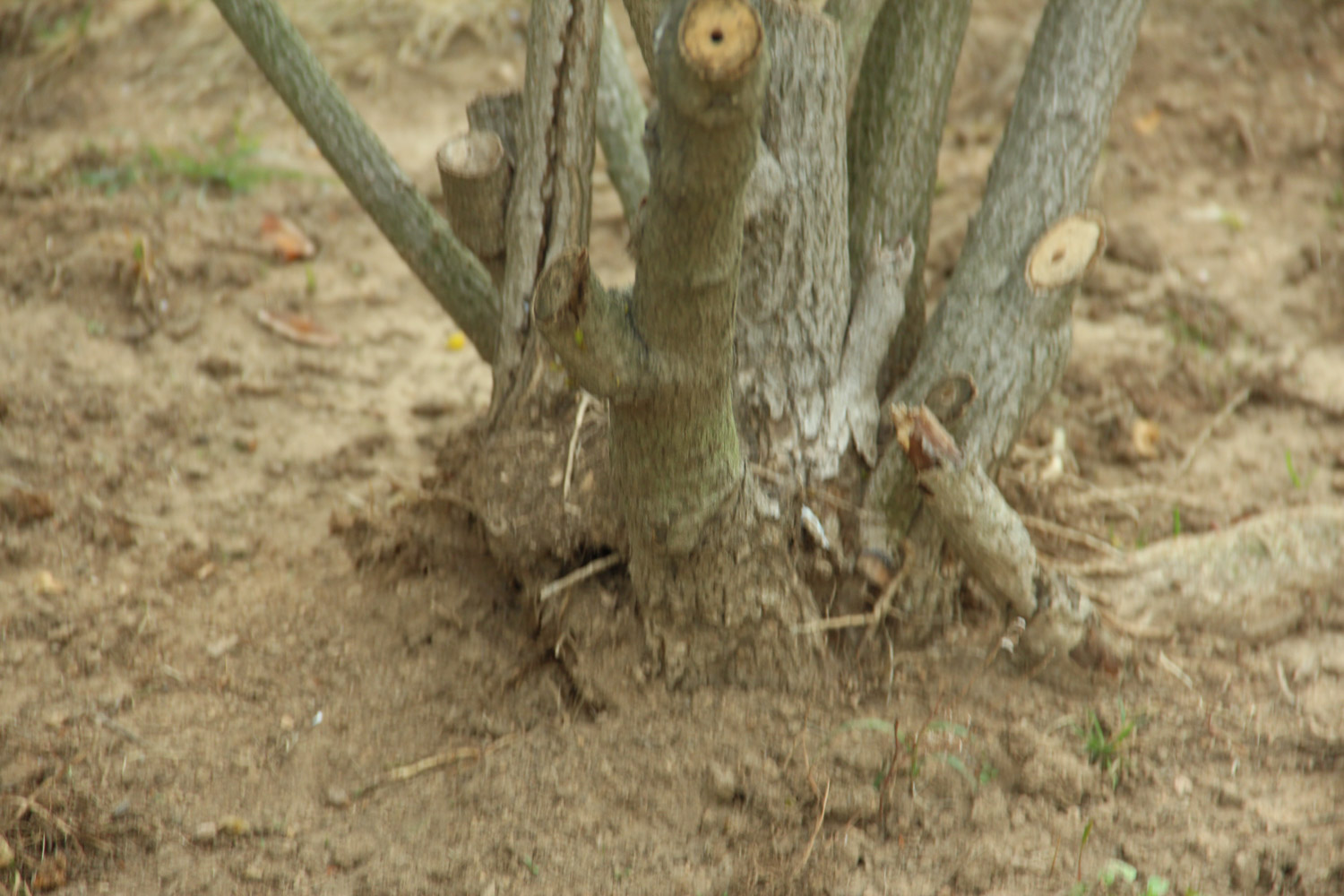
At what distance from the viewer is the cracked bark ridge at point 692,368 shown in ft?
4.19

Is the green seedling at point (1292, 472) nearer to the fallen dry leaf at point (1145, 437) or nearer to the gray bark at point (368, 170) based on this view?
the fallen dry leaf at point (1145, 437)

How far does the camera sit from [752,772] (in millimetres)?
1981

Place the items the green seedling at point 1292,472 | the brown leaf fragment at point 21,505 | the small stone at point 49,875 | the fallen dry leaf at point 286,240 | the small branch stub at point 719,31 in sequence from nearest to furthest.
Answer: the small branch stub at point 719,31, the small stone at point 49,875, the brown leaf fragment at point 21,505, the green seedling at point 1292,472, the fallen dry leaf at point 286,240

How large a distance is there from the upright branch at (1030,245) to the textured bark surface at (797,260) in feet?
0.61

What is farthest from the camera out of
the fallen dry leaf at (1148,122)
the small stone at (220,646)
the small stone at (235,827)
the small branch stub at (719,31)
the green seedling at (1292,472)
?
the fallen dry leaf at (1148,122)

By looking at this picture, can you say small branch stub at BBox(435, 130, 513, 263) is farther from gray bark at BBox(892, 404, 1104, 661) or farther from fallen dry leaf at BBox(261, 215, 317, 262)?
fallen dry leaf at BBox(261, 215, 317, 262)

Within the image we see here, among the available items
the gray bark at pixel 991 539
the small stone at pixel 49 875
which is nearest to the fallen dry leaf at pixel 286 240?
the small stone at pixel 49 875

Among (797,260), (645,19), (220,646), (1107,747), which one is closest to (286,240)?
(220,646)

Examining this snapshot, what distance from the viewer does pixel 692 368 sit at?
164 centimetres

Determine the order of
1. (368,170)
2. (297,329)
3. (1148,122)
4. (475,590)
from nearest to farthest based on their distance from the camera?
(368,170) → (475,590) → (297,329) → (1148,122)

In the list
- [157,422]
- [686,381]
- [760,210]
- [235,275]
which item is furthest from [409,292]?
[686,381]

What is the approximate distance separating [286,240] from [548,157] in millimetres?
1860

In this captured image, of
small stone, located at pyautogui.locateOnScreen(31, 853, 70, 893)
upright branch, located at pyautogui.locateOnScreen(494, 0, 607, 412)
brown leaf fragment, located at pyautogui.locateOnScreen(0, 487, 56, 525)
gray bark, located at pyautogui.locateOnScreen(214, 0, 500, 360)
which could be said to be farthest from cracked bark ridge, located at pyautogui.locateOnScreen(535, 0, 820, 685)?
brown leaf fragment, located at pyautogui.locateOnScreen(0, 487, 56, 525)

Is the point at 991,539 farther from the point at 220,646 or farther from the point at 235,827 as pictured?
the point at 220,646
